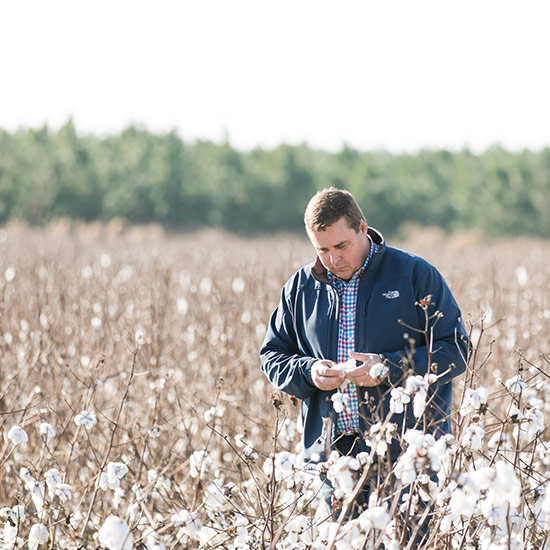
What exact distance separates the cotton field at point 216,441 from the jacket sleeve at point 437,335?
82 millimetres

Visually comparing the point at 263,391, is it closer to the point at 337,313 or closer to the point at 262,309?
the point at 262,309

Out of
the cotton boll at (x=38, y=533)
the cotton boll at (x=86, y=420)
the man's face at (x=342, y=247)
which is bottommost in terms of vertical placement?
the cotton boll at (x=38, y=533)

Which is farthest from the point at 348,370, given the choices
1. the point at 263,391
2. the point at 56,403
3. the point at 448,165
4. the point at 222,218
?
the point at 448,165

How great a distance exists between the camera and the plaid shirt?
9.89ft

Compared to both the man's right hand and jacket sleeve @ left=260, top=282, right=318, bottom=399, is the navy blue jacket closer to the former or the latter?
jacket sleeve @ left=260, top=282, right=318, bottom=399

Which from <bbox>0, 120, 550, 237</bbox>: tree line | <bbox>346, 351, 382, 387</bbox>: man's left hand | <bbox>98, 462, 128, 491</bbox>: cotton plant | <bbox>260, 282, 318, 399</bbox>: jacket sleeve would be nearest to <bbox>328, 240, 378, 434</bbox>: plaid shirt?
<bbox>260, 282, 318, 399</bbox>: jacket sleeve

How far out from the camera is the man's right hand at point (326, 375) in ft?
9.09

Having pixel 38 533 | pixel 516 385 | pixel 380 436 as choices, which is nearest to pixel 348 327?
pixel 516 385

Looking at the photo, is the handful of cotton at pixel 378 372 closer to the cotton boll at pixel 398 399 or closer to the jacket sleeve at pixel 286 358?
the cotton boll at pixel 398 399

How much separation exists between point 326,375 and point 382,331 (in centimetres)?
32

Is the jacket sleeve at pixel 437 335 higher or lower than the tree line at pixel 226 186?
lower

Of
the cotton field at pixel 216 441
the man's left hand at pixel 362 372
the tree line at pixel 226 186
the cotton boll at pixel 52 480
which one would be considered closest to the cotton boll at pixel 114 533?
the cotton field at pixel 216 441

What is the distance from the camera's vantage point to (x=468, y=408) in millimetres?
2330

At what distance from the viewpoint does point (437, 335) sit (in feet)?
9.69
